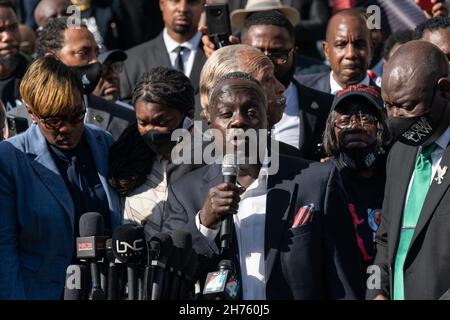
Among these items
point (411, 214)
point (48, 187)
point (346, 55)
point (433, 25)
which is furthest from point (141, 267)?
point (346, 55)

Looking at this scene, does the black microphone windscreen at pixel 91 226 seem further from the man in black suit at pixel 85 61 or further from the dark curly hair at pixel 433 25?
the dark curly hair at pixel 433 25

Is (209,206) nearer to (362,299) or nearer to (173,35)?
(362,299)

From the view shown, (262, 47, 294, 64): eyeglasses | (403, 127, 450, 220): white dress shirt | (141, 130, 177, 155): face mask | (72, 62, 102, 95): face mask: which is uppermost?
(262, 47, 294, 64): eyeglasses

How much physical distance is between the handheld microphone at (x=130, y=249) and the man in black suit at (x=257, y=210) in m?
0.45

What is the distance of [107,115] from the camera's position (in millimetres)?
8172

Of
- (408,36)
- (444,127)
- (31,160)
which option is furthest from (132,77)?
(444,127)

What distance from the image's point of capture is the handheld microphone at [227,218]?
5.66 meters

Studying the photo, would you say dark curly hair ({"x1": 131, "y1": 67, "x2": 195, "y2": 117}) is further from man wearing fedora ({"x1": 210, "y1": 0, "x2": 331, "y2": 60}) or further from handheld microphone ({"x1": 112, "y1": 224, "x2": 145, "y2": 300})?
man wearing fedora ({"x1": 210, "y1": 0, "x2": 331, "y2": 60})

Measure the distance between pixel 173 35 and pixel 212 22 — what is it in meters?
1.57

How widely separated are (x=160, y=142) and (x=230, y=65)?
1.96 feet

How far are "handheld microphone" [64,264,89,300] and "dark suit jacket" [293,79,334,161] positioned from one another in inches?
97.7

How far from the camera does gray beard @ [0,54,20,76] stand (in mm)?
9625

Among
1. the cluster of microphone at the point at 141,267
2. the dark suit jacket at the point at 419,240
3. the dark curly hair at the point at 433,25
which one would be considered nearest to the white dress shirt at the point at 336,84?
the dark curly hair at the point at 433,25

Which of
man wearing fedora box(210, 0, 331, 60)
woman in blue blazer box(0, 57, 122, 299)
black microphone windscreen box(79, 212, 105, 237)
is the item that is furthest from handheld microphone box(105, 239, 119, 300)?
man wearing fedora box(210, 0, 331, 60)
